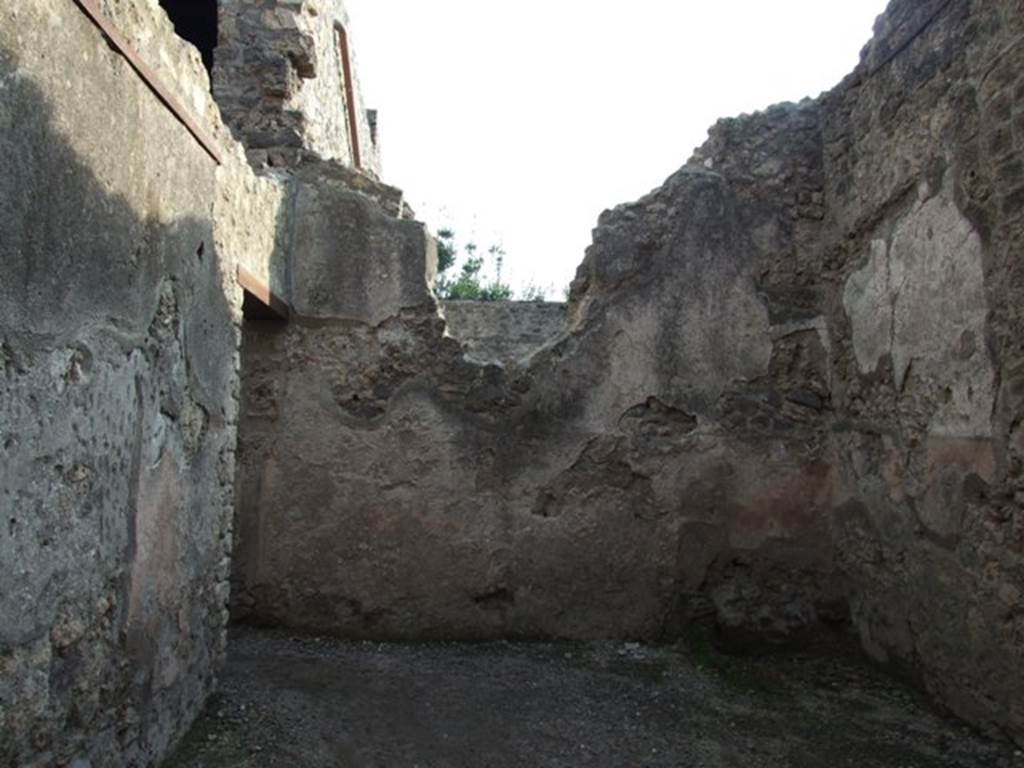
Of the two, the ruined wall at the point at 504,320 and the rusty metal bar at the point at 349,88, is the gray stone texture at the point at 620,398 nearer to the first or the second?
the rusty metal bar at the point at 349,88

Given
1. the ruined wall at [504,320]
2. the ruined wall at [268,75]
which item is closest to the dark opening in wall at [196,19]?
the ruined wall at [268,75]

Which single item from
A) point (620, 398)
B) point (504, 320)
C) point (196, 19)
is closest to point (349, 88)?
point (196, 19)

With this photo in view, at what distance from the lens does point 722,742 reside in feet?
9.89

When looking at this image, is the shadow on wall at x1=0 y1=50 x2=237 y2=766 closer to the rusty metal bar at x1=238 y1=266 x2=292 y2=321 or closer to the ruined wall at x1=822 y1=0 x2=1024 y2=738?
the rusty metal bar at x1=238 y1=266 x2=292 y2=321

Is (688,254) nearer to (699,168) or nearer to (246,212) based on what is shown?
(699,168)

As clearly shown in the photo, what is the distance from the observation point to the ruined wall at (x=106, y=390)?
1774 millimetres

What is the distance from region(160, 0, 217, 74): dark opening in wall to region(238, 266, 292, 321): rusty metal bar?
3.72 metres

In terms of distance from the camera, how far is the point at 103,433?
2143mm

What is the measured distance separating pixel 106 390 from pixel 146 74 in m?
0.90

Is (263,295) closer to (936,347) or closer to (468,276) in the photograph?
(936,347)

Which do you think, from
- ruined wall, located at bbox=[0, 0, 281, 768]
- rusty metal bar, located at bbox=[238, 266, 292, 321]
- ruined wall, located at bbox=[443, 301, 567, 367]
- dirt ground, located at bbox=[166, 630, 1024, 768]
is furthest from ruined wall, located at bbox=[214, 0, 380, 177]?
ruined wall, located at bbox=[443, 301, 567, 367]

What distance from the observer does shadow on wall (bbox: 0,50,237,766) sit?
69.7 inches

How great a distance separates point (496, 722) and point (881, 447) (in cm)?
205

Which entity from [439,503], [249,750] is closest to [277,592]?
[439,503]
